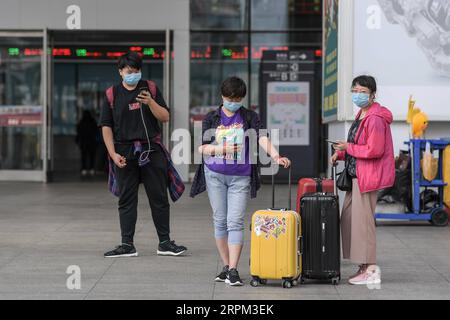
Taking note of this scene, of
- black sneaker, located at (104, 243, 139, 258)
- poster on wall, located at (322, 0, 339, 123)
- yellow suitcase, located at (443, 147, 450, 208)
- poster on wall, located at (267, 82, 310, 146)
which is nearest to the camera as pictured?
black sneaker, located at (104, 243, 139, 258)

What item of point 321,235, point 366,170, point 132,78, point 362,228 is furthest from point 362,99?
point 132,78

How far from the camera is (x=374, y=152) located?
709cm

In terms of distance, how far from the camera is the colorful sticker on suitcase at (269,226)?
22.3 feet

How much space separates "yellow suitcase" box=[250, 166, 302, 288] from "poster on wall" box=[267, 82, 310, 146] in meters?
11.5

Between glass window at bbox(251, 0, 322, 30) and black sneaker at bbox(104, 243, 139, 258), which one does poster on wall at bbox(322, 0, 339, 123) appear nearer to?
black sneaker at bbox(104, 243, 139, 258)

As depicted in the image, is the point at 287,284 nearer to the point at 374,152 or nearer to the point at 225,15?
the point at 374,152

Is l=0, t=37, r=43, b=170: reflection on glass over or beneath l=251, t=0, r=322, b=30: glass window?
beneath

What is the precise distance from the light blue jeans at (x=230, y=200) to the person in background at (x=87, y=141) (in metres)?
15.7

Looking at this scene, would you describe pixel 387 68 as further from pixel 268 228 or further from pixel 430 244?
pixel 268 228

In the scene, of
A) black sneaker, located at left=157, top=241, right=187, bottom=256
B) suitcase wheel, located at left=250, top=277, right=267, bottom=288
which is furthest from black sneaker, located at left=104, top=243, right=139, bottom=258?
suitcase wheel, located at left=250, top=277, right=267, bottom=288

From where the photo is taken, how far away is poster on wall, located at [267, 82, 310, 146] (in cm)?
1831

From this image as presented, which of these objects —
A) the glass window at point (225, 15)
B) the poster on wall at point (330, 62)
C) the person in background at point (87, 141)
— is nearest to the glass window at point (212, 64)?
the glass window at point (225, 15)

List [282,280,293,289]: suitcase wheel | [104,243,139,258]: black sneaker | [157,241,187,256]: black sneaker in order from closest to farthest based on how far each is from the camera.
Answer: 1. [282,280,293,289]: suitcase wheel
2. [104,243,139,258]: black sneaker
3. [157,241,187,256]: black sneaker

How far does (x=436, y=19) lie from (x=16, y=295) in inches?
284
